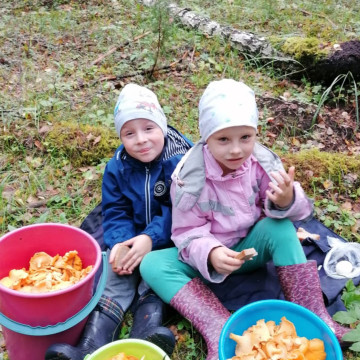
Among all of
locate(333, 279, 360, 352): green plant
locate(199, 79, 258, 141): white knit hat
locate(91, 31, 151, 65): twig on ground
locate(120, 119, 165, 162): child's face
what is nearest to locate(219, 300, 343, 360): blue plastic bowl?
locate(333, 279, 360, 352): green plant

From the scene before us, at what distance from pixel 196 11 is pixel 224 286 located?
4248mm

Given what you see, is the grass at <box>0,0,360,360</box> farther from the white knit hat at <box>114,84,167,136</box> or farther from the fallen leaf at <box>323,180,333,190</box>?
the white knit hat at <box>114,84,167,136</box>

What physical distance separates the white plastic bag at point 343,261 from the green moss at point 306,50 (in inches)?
89.7

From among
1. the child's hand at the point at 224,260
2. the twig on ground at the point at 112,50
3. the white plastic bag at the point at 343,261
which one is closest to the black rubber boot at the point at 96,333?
the child's hand at the point at 224,260

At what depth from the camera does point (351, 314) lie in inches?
72.3

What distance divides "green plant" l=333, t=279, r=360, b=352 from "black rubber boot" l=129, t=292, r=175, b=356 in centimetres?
70

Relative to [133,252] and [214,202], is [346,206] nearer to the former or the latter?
[214,202]

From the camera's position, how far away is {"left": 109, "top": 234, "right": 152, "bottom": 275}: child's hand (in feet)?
7.17

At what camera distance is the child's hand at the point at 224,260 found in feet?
6.21

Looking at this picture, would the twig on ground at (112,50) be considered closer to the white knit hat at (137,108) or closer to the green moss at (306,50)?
the green moss at (306,50)

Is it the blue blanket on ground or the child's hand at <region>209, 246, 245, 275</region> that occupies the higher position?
the child's hand at <region>209, 246, 245, 275</region>

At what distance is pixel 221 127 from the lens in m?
1.87

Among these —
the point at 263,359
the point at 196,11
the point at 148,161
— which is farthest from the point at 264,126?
the point at 196,11

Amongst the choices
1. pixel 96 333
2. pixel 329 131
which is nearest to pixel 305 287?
pixel 96 333
